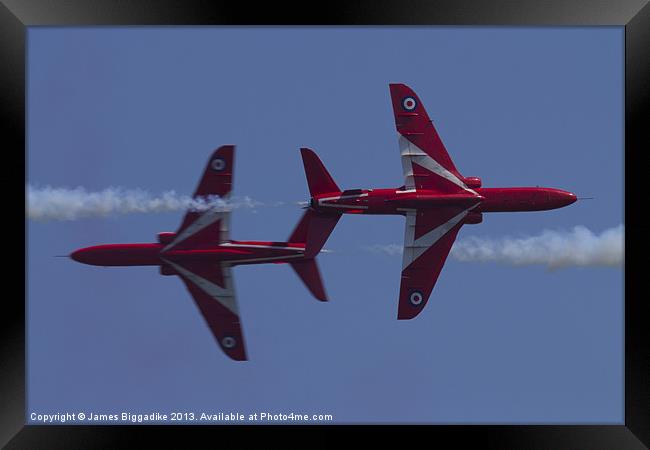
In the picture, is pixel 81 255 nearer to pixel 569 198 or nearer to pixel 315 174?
pixel 315 174

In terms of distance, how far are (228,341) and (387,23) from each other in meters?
8.74

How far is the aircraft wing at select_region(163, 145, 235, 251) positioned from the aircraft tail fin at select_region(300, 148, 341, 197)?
5.66ft

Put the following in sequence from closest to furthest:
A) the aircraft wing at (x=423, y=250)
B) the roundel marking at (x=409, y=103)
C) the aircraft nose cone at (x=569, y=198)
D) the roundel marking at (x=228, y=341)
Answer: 1. the aircraft nose cone at (x=569, y=198)
2. the aircraft wing at (x=423, y=250)
3. the roundel marking at (x=409, y=103)
4. the roundel marking at (x=228, y=341)

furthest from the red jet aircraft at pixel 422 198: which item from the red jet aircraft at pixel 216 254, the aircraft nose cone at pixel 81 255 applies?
the aircraft nose cone at pixel 81 255

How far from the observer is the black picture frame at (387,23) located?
76.8ft

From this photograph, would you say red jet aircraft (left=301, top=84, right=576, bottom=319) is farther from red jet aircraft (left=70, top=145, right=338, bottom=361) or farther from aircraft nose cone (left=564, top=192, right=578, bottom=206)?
red jet aircraft (left=70, top=145, right=338, bottom=361)

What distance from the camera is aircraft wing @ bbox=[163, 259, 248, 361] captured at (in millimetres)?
27297

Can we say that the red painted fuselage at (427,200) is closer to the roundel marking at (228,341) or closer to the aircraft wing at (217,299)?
the aircraft wing at (217,299)

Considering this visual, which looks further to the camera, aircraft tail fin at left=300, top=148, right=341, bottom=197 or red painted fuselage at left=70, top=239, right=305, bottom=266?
red painted fuselage at left=70, top=239, right=305, bottom=266

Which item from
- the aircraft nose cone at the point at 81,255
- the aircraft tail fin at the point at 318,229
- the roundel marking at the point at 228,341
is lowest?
the roundel marking at the point at 228,341

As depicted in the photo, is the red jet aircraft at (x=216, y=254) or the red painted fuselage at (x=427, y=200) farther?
the red jet aircraft at (x=216, y=254)

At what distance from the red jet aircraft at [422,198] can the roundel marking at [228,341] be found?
381 centimetres

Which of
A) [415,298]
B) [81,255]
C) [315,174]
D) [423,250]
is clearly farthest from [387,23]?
[81,255]

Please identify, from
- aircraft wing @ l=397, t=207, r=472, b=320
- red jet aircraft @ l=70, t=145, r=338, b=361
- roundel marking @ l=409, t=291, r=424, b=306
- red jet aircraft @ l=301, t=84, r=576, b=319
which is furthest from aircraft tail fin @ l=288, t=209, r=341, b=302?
roundel marking @ l=409, t=291, r=424, b=306
